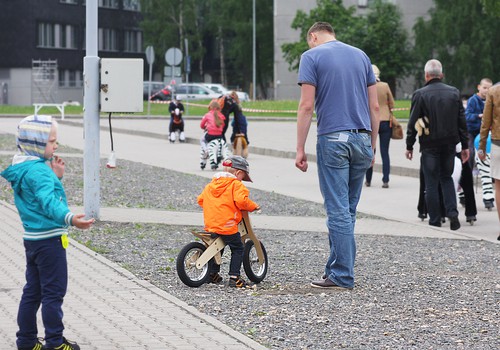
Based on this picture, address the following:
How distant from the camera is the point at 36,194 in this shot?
6.44 m

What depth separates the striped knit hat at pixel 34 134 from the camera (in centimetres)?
648

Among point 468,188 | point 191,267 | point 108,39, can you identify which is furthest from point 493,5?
point 108,39

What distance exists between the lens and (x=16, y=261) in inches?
398

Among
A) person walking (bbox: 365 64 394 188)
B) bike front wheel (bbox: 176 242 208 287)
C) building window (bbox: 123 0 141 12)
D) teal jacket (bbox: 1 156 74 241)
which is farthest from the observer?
building window (bbox: 123 0 141 12)

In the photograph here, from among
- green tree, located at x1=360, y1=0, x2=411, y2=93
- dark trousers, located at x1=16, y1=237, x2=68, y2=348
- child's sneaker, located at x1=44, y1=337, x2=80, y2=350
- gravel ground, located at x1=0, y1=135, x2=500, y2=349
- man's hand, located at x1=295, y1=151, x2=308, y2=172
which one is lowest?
gravel ground, located at x1=0, y1=135, x2=500, y2=349

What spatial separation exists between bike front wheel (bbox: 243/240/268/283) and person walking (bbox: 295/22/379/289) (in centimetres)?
56

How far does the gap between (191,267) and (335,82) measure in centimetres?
176

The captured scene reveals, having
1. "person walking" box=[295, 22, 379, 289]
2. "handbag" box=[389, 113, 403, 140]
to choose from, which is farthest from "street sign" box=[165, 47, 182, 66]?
"person walking" box=[295, 22, 379, 289]

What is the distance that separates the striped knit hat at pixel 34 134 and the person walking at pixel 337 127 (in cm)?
287

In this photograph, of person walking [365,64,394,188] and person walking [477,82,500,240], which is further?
person walking [365,64,394,188]

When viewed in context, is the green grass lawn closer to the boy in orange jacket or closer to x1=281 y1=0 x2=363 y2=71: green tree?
x1=281 y1=0 x2=363 y2=71: green tree

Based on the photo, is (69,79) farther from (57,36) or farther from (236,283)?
(236,283)

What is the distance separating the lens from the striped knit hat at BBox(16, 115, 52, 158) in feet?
21.3

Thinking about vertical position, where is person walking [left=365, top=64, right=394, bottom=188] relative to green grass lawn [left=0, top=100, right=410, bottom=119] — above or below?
above
